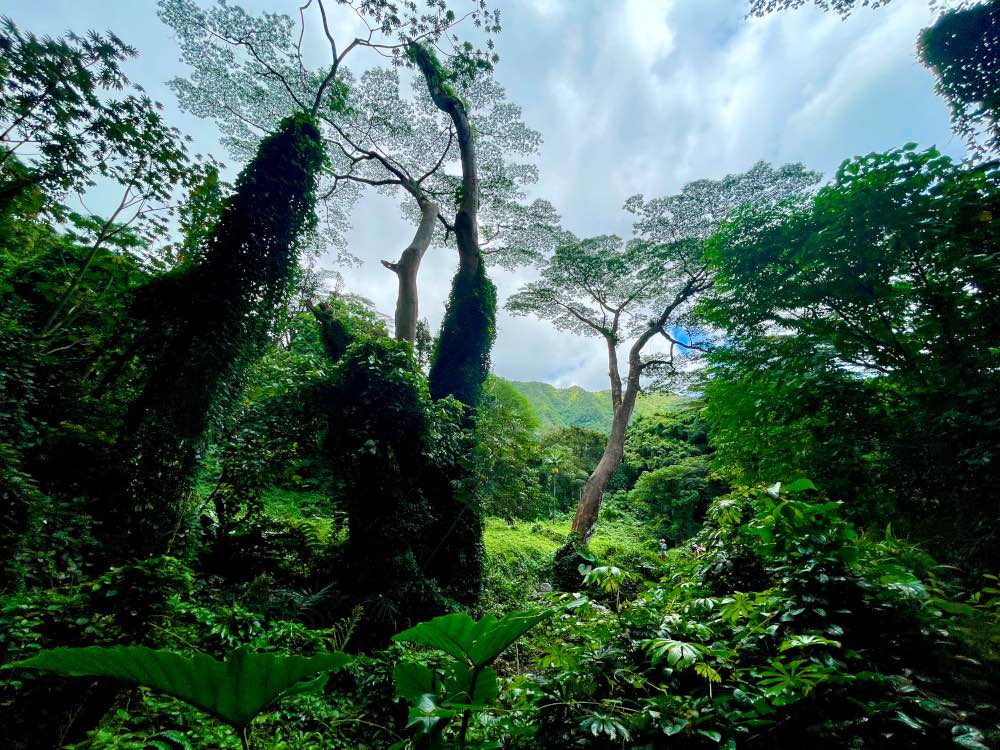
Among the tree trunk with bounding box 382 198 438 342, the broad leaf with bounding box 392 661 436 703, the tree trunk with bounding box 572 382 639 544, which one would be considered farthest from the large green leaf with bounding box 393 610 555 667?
the tree trunk with bounding box 572 382 639 544

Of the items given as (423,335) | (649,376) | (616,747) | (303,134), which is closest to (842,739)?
(616,747)

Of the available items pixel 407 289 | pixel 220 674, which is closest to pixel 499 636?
pixel 220 674

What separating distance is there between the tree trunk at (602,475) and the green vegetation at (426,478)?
6.19 ft

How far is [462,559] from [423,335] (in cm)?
871

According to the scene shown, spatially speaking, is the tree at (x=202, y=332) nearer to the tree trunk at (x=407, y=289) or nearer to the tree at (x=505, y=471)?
the tree trunk at (x=407, y=289)

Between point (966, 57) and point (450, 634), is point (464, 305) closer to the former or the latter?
point (450, 634)

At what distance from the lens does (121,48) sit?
4.51 m

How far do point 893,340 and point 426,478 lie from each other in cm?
635

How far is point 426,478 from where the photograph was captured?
6.06m

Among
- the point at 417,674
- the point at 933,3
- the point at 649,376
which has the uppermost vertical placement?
the point at 933,3

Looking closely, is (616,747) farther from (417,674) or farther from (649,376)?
(649,376)

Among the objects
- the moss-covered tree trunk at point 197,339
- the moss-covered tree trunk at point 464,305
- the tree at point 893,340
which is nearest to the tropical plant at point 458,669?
the tree at point 893,340

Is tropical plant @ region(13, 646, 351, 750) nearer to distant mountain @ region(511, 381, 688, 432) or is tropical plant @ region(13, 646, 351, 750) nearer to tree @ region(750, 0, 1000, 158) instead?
tree @ region(750, 0, 1000, 158)

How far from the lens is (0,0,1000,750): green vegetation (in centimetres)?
131
